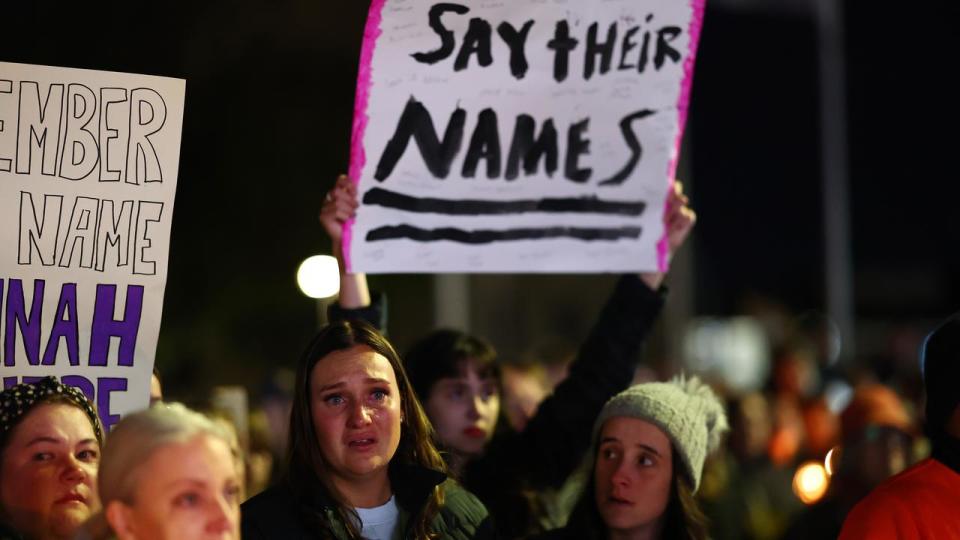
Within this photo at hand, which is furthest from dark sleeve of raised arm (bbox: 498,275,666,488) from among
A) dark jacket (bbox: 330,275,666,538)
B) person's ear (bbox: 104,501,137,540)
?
person's ear (bbox: 104,501,137,540)

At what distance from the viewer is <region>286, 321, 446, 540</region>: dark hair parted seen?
296 centimetres

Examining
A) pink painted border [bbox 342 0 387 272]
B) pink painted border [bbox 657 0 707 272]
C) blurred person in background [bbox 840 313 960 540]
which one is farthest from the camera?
pink painted border [bbox 657 0 707 272]

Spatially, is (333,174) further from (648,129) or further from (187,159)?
(648,129)

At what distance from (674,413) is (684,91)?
39.4 inches

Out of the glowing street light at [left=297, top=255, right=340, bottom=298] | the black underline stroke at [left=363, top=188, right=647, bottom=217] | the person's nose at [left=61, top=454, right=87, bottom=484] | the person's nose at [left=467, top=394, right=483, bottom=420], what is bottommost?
the person's nose at [left=61, top=454, right=87, bottom=484]

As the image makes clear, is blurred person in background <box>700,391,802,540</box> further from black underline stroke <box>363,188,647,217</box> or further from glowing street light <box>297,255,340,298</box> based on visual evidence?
glowing street light <box>297,255,340,298</box>

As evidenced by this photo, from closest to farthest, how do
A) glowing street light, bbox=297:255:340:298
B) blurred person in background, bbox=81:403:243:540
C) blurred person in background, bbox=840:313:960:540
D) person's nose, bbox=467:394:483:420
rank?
blurred person in background, bbox=81:403:243:540
blurred person in background, bbox=840:313:960:540
person's nose, bbox=467:394:483:420
glowing street light, bbox=297:255:340:298

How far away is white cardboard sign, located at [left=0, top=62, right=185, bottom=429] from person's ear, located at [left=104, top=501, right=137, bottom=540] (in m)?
0.97

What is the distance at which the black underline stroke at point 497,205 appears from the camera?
3.53 metres

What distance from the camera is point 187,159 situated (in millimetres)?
15070

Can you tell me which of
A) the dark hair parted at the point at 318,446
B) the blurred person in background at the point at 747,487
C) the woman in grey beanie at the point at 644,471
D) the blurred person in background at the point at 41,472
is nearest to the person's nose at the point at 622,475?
the woman in grey beanie at the point at 644,471

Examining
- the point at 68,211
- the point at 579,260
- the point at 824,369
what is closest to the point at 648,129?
the point at 579,260

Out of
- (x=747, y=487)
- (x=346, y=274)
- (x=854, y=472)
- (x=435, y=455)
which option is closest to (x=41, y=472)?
(x=435, y=455)

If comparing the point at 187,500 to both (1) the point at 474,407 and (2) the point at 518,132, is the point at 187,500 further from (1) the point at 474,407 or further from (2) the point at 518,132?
(1) the point at 474,407
